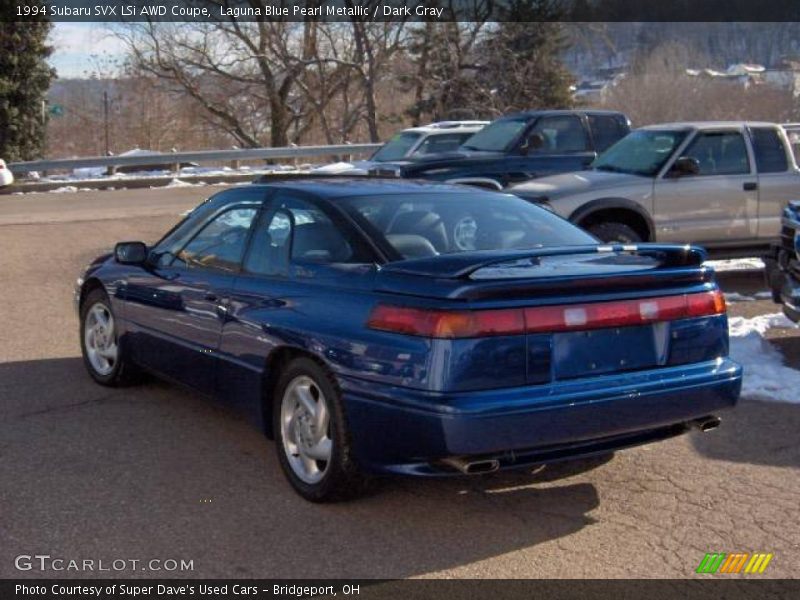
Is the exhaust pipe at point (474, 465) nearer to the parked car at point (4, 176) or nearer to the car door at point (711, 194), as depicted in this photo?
the car door at point (711, 194)

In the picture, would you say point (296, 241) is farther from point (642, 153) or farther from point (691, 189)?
point (642, 153)

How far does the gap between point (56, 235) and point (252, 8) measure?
25.6m

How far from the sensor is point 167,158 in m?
27.6

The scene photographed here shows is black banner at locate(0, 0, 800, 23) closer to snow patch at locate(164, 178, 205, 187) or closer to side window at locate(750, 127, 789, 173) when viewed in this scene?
snow patch at locate(164, 178, 205, 187)

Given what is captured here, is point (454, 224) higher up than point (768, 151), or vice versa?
point (768, 151)

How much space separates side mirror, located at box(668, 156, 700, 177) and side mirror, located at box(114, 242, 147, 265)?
21.2 ft

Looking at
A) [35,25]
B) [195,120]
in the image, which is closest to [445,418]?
[35,25]

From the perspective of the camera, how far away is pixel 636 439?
15.8 feet

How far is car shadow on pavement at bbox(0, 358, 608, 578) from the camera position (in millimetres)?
4309

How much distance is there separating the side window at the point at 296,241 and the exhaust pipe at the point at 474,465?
1.12 metres

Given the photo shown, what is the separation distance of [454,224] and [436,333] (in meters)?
1.30

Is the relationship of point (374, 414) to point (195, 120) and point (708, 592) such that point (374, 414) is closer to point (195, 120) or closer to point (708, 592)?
point (708, 592)

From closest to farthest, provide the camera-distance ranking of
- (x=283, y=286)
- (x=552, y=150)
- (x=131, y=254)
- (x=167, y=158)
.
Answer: (x=283, y=286), (x=131, y=254), (x=552, y=150), (x=167, y=158)

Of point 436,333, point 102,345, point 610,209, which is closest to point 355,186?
point 436,333
